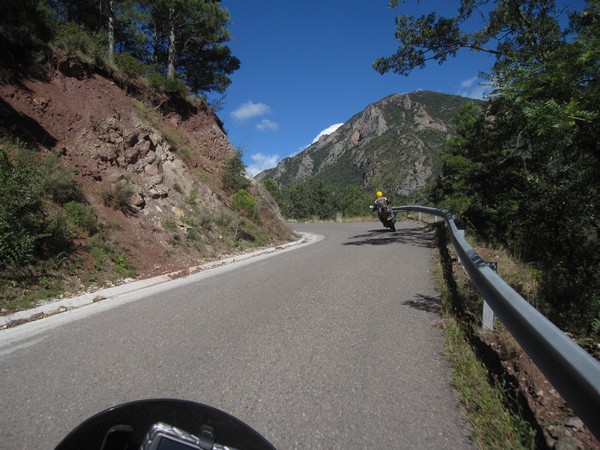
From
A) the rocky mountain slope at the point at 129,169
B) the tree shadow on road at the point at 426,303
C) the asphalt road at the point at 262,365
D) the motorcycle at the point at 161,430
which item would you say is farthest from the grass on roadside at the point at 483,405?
the rocky mountain slope at the point at 129,169

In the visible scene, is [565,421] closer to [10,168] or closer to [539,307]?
[539,307]

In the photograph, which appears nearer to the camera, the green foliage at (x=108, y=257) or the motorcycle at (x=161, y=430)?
the motorcycle at (x=161, y=430)

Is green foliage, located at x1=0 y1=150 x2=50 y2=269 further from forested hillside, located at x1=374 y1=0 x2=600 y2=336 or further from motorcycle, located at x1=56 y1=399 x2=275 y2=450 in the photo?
forested hillside, located at x1=374 y1=0 x2=600 y2=336

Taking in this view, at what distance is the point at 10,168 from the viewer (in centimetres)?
711

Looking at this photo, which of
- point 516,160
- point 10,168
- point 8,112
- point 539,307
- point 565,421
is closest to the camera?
point 565,421

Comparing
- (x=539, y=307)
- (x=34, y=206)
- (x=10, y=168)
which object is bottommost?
(x=539, y=307)

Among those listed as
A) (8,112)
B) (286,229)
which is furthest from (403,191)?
(8,112)

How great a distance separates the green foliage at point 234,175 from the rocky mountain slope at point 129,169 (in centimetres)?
52

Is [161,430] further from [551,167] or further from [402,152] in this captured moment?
[402,152]

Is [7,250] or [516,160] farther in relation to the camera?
[516,160]

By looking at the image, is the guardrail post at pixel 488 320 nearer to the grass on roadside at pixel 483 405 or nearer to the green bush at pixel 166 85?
the grass on roadside at pixel 483 405

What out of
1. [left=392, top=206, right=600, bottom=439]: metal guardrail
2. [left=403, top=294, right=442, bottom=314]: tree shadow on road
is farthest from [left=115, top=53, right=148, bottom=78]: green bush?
[left=392, top=206, right=600, bottom=439]: metal guardrail

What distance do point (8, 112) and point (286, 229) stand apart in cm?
1178

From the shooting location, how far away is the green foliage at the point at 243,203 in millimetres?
15844
